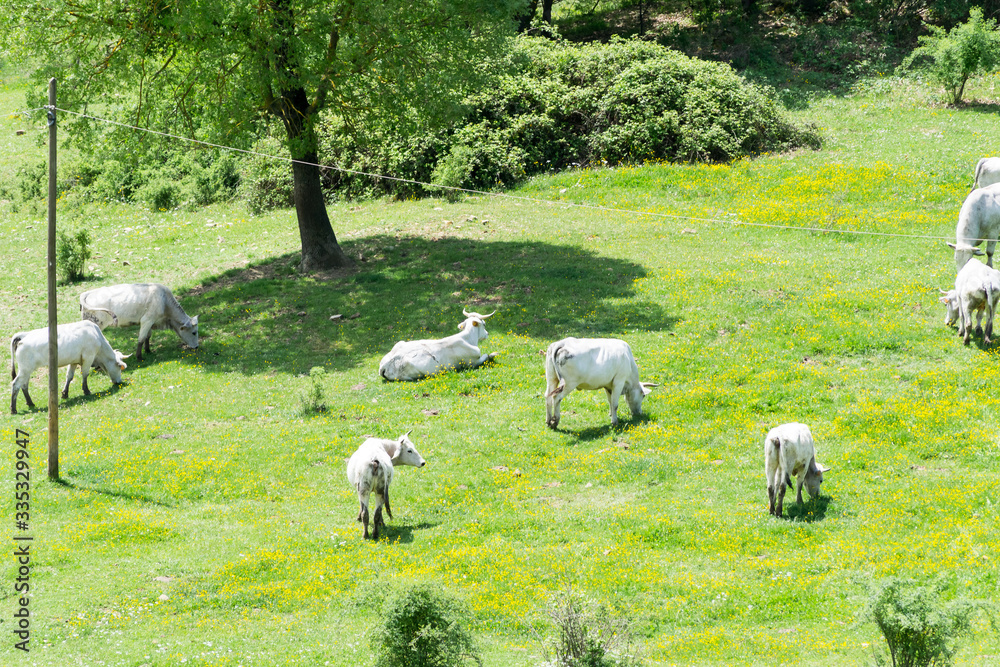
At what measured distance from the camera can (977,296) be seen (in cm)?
1994

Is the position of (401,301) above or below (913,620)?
above

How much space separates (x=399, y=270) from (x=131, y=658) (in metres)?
19.0

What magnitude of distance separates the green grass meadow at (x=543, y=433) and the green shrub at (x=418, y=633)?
1359 mm

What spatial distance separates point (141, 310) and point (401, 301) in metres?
6.60

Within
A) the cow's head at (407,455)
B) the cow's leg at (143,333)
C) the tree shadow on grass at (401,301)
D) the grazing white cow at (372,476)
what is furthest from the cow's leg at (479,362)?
the cow's leg at (143,333)

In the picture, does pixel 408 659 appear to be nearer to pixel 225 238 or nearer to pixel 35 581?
pixel 35 581

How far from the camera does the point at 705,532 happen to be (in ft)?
45.3

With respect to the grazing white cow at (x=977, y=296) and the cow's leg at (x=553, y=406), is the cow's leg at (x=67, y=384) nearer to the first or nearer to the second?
the cow's leg at (x=553, y=406)

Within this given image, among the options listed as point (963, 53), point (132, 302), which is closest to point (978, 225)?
point (963, 53)

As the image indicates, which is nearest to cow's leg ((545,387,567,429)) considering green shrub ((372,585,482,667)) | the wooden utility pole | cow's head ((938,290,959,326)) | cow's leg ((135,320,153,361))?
the wooden utility pole

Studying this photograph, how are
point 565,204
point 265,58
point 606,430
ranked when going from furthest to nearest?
point 565,204 → point 265,58 → point 606,430

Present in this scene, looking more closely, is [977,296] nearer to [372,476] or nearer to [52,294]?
[372,476]

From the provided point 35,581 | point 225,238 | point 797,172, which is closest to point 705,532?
point 35,581

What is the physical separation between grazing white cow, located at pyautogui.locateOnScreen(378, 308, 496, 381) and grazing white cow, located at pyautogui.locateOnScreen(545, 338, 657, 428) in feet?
12.4
